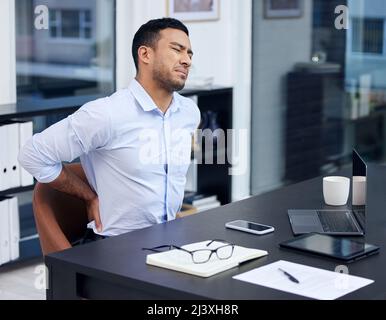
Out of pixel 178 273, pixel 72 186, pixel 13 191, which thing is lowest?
pixel 13 191

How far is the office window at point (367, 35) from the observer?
539 centimetres

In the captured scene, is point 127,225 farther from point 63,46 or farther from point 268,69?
point 268,69

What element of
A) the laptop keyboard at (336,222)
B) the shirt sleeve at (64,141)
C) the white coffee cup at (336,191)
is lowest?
the laptop keyboard at (336,222)

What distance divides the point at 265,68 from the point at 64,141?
322 cm

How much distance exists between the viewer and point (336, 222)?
276 cm

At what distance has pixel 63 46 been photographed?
5402 millimetres

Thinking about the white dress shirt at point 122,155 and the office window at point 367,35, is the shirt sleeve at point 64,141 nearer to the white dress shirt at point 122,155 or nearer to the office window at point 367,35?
the white dress shirt at point 122,155

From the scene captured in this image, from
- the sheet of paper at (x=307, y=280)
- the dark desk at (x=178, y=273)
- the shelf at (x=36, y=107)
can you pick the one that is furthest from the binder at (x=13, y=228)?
the sheet of paper at (x=307, y=280)

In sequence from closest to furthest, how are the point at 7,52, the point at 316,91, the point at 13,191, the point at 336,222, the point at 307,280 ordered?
the point at 307,280, the point at 336,222, the point at 13,191, the point at 7,52, the point at 316,91

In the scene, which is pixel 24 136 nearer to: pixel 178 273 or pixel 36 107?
pixel 36 107

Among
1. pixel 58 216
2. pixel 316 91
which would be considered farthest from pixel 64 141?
pixel 316 91

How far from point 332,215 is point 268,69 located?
320 cm

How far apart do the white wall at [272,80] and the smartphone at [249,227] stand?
327 cm

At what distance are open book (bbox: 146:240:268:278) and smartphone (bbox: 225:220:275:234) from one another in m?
0.22
